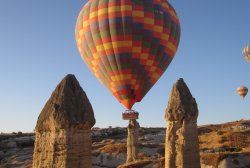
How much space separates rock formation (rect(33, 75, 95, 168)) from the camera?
11.9 m

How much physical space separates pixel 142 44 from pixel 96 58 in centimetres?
610

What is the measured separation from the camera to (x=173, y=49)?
144ft

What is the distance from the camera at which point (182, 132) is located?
17609 millimetres

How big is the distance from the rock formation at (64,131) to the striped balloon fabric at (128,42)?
27713 mm

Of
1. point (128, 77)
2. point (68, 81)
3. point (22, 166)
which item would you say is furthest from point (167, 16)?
point (68, 81)

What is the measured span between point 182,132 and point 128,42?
2401 centimetres

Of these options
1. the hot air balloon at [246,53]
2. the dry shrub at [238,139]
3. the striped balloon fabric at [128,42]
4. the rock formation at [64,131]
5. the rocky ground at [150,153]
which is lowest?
the rocky ground at [150,153]

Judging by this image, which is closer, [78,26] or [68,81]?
[68,81]

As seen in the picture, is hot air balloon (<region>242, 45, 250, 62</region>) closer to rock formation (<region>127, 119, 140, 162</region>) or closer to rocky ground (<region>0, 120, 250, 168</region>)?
rocky ground (<region>0, 120, 250, 168</region>)

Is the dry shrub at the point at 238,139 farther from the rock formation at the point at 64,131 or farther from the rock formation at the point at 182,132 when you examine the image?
the rock formation at the point at 64,131

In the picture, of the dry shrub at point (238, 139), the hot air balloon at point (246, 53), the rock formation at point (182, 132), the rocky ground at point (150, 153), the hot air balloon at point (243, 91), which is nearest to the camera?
the rock formation at point (182, 132)

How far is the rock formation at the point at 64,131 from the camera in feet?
39.2

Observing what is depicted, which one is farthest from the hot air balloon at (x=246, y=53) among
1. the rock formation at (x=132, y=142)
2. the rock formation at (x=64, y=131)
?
the rock formation at (x=64, y=131)

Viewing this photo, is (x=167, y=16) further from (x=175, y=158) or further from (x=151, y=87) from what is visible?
(x=175, y=158)
